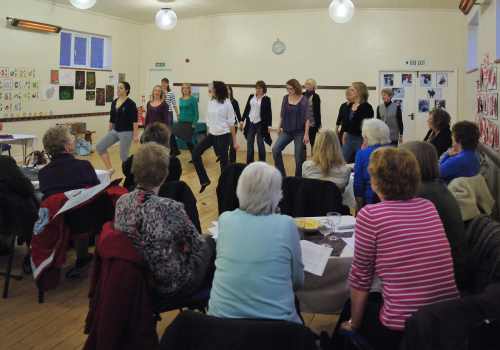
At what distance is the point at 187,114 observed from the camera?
1026 cm

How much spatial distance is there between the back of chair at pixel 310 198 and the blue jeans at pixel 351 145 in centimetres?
321

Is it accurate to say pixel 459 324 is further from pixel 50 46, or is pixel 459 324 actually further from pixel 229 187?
pixel 50 46

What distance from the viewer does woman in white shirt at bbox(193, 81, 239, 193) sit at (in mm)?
6500

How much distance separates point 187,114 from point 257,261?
28.7 ft

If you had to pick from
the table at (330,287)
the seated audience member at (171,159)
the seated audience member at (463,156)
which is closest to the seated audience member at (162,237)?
the table at (330,287)

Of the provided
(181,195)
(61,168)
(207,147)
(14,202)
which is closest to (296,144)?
(207,147)

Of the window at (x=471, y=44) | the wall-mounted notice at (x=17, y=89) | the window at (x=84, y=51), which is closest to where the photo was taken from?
the wall-mounted notice at (x=17, y=89)

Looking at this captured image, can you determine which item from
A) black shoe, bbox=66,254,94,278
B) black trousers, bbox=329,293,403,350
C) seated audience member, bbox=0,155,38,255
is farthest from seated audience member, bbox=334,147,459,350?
black shoe, bbox=66,254,94,278

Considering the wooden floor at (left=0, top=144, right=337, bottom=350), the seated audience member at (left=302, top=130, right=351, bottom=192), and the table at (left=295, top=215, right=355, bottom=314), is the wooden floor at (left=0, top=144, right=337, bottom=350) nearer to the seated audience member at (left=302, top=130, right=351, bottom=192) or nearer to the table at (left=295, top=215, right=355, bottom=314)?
the table at (left=295, top=215, right=355, bottom=314)

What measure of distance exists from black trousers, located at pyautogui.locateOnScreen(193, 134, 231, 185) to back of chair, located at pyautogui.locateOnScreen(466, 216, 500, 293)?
4327 millimetres

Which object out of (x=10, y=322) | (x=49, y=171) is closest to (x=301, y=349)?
(x=10, y=322)

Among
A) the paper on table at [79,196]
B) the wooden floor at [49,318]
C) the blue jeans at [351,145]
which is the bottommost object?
the wooden floor at [49,318]

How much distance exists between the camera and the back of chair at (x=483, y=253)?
2203mm

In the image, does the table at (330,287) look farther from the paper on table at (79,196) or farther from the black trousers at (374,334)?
the paper on table at (79,196)
